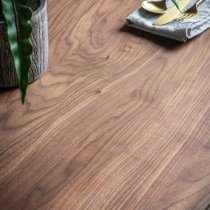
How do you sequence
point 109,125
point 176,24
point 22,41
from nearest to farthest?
1. point 22,41
2. point 109,125
3. point 176,24

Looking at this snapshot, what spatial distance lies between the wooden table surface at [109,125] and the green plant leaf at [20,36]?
17 cm

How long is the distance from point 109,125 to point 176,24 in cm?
28

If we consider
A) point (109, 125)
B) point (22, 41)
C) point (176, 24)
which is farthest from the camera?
point (176, 24)

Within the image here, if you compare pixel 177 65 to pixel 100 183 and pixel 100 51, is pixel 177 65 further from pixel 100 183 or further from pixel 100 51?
pixel 100 183

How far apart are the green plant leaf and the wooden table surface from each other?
17 centimetres

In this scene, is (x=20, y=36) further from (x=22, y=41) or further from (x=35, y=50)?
(x=35, y=50)

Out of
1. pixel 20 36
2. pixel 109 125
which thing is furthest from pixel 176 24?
pixel 20 36

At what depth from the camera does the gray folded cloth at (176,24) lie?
932mm

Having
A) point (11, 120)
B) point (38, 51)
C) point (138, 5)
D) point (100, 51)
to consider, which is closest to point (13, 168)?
point (11, 120)

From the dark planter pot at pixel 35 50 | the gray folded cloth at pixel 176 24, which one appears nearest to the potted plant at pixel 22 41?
the dark planter pot at pixel 35 50

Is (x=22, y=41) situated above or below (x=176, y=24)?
above

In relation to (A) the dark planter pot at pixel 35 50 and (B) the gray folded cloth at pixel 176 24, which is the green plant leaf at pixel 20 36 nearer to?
(A) the dark planter pot at pixel 35 50

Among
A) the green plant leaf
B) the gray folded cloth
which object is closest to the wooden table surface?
the gray folded cloth

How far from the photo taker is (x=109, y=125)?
77 cm
